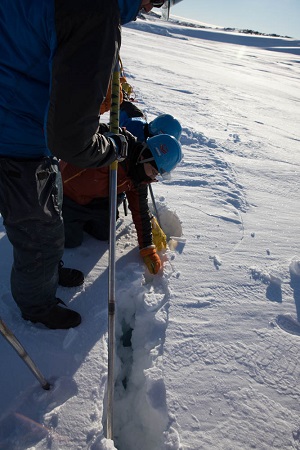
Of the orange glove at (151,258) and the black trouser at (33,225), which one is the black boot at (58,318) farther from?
the orange glove at (151,258)

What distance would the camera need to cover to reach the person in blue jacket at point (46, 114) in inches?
41.1

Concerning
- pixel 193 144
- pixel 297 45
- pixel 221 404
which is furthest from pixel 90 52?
pixel 297 45

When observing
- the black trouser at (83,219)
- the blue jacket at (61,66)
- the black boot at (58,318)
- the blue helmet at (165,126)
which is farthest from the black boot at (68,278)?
the blue helmet at (165,126)

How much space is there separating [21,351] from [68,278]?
75cm

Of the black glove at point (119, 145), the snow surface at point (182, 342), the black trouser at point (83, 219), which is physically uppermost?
the black glove at point (119, 145)

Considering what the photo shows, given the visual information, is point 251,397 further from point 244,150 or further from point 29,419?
point 244,150

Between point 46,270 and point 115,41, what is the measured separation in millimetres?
1066

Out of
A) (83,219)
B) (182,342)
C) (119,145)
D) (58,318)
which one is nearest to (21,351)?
(58,318)

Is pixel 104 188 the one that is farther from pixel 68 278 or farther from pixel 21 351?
pixel 21 351

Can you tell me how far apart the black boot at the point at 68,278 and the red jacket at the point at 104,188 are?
52 centimetres

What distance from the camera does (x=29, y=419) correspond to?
1.43m

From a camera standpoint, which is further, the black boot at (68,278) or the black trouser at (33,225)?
the black boot at (68,278)

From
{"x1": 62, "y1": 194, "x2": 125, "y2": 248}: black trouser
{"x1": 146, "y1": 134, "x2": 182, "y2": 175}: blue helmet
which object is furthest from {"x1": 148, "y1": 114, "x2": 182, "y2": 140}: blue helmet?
{"x1": 62, "y1": 194, "x2": 125, "y2": 248}: black trouser

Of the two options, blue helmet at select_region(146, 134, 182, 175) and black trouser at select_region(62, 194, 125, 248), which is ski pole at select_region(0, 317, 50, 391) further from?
blue helmet at select_region(146, 134, 182, 175)
